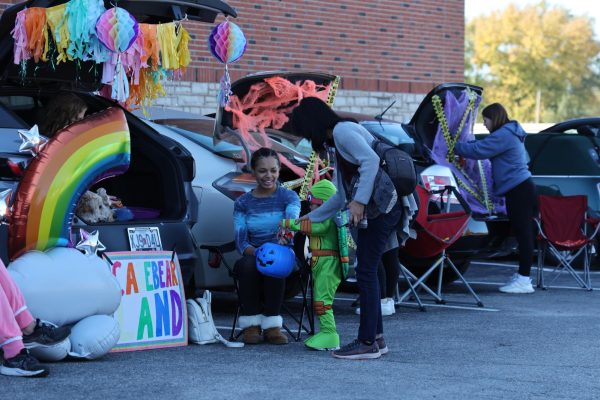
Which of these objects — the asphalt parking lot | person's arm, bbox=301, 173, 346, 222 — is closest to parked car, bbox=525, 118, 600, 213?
the asphalt parking lot

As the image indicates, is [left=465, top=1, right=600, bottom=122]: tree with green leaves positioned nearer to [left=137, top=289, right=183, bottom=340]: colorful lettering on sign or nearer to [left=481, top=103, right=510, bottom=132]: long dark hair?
[left=481, top=103, right=510, bottom=132]: long dark hair

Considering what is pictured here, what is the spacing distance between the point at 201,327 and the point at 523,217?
14.2ft

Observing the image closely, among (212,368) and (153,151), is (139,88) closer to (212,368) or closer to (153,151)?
(153,151)

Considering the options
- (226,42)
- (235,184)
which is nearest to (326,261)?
(235,184)

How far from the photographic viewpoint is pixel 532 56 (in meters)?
62.5

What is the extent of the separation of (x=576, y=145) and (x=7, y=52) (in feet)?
25.6

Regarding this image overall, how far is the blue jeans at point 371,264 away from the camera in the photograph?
674 cm

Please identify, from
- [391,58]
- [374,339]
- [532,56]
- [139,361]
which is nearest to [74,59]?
[139,361]

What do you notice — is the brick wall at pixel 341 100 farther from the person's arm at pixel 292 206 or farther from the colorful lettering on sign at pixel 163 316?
the colorful lettering on sign at pixel 163 316

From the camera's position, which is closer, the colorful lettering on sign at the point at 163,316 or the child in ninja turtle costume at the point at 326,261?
the colorful lettering on sign at the point at 163,316

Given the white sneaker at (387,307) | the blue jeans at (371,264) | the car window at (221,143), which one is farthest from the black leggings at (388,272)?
the blue jeans at (371,264)

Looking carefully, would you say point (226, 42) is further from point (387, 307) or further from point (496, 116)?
point (496, 116)

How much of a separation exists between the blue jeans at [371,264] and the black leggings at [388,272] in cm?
188

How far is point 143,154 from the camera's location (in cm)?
775
